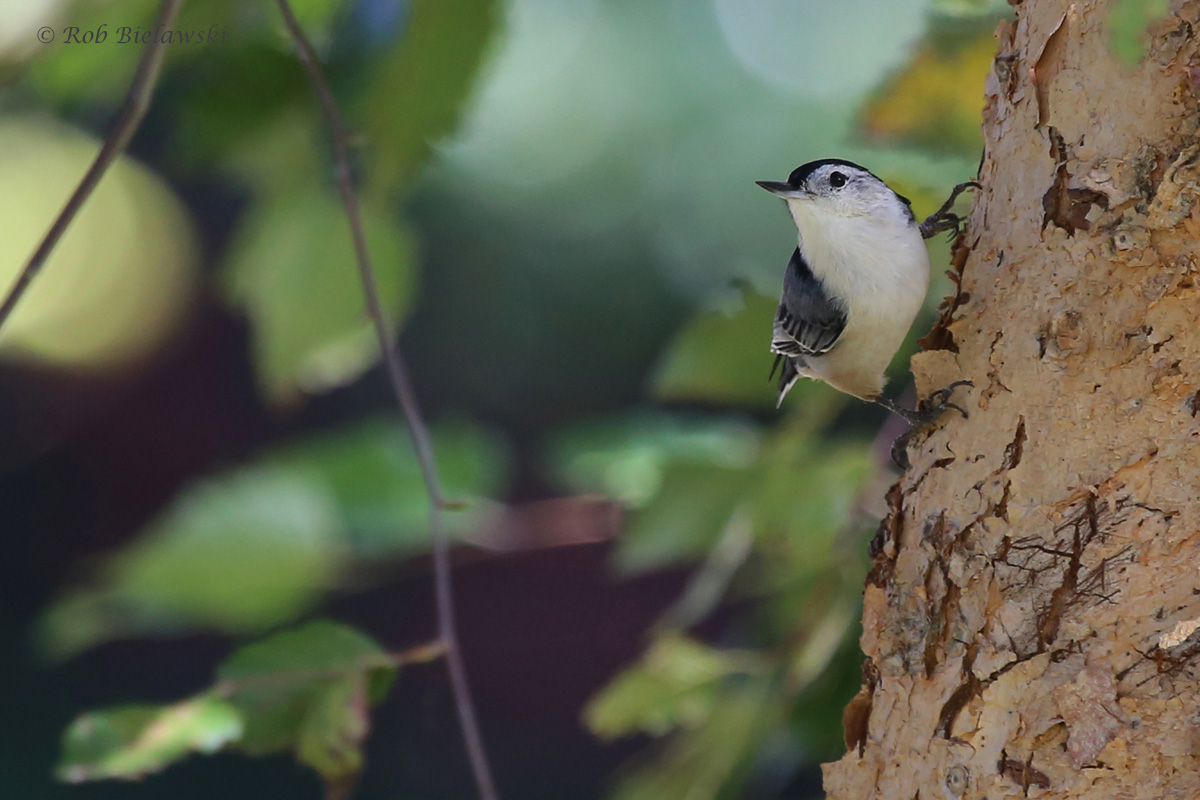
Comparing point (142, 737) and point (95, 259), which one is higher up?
point (95, 259)

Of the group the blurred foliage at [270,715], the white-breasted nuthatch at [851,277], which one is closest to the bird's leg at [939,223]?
the white-breasted nuthatch at [851,277]

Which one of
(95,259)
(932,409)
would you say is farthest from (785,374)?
(95,259)

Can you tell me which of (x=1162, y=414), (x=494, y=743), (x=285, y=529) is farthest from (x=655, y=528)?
(x=494, y=743)

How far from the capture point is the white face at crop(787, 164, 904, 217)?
2.60 feet

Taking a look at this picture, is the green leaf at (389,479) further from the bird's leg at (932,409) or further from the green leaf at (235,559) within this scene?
the bird's leg at (932,409)

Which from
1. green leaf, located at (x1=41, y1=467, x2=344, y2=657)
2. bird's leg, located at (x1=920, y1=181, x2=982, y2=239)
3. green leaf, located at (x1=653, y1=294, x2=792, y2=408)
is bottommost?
green leaf, located at (x1=41, y1=467, x2=344, y2=657)

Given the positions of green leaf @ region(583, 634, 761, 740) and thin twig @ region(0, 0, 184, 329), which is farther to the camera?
green leaf @ region(583, 634, 761, 740)

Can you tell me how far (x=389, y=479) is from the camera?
994mm

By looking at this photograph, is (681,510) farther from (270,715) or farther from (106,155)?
(106,155)

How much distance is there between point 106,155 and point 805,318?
18.0 inches

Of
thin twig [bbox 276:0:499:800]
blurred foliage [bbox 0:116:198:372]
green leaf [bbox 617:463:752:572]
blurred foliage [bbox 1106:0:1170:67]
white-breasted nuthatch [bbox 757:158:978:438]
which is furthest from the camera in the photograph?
blurred foliage [bbox 0:116:198:372]

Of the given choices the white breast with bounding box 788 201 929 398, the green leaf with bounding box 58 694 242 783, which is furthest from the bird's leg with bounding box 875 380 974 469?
the green leaf with bounding box 58 694 242 783

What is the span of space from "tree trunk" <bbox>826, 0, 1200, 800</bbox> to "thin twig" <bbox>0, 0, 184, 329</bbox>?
44cm

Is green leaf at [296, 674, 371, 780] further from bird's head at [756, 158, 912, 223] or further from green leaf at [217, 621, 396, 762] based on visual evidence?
bird's head at [756, 158, 912, 223]
